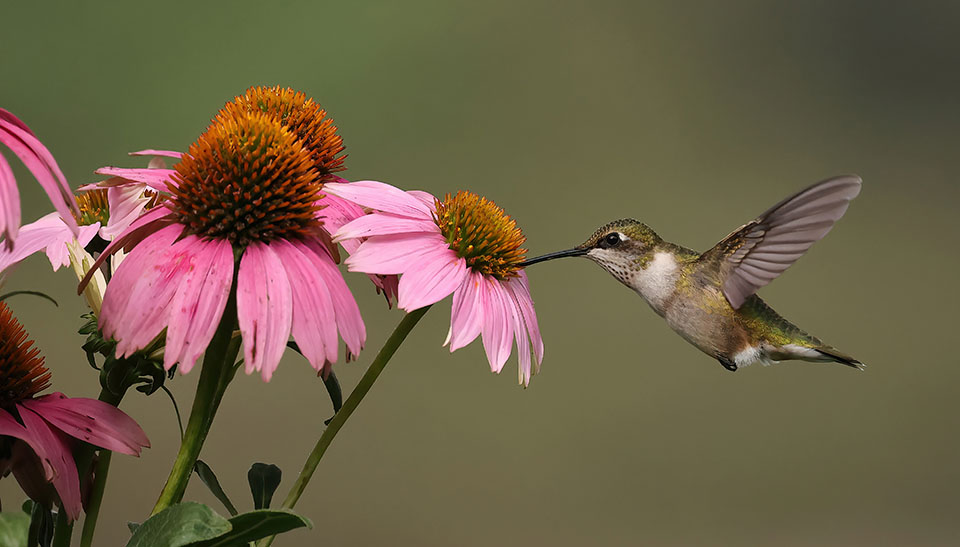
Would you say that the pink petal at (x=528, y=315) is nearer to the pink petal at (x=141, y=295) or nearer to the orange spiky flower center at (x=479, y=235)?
the orange spiky flower center at (x=479, y=235)

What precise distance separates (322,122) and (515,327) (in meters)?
0.14

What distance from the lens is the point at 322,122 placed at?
0.43 metres

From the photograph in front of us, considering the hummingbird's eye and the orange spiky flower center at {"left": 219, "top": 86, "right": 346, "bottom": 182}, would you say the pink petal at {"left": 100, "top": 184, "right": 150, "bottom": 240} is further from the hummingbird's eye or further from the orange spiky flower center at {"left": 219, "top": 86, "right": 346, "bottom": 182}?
the hummingbird's eye

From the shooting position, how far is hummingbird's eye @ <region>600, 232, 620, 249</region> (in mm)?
599

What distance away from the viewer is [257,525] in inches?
11.4

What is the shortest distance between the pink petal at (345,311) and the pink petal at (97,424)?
0.08 meters

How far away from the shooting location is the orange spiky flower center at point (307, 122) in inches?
16.5

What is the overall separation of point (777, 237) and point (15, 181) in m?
0.47

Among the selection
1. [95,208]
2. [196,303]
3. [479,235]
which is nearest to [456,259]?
[479,235]

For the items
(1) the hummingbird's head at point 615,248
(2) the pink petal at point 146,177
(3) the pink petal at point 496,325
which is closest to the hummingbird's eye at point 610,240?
(1) the hummingbird's head at point 615,248

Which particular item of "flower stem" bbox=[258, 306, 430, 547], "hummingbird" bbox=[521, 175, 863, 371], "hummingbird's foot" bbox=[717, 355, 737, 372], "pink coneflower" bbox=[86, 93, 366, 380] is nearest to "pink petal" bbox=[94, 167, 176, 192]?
"pink coneflower" bbox=[86, 93, 366, 380]

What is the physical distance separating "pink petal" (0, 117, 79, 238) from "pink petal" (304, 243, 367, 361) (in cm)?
8

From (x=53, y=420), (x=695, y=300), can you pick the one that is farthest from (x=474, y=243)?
(x=695, y=300)

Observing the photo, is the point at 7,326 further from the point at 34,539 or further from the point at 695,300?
the point at 695,300
